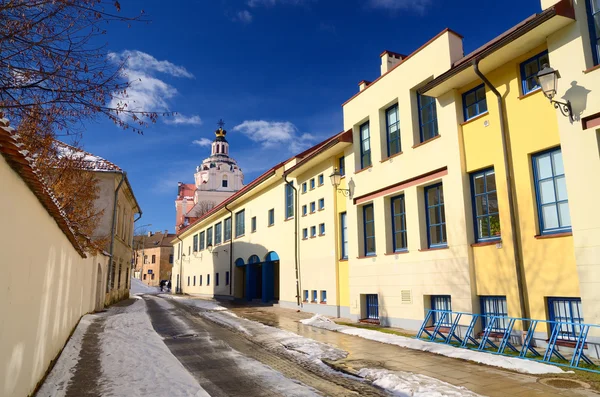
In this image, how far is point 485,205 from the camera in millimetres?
10734

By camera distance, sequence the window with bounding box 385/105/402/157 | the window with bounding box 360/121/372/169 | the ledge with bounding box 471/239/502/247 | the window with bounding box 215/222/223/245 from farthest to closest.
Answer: the window with bounding box 215/222/223/245 < the window with bounding box 360/121/372/169 < the window with bounding box 385/105/402/157 < the ledge with bounding box 471/239/502/247

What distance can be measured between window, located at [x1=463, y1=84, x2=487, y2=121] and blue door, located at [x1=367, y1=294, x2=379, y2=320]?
6.87 m

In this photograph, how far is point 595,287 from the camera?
7766mm

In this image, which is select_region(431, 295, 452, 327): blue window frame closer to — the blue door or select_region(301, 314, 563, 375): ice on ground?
select_region(301, 314, 563, 375): ice on ground

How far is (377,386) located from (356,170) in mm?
10153

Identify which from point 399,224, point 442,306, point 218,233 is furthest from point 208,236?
point 442,306

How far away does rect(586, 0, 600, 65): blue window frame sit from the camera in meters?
8.41

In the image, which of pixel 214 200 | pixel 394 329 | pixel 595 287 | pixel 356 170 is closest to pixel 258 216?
pixel 356 170

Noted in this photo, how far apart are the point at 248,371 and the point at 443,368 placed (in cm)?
355

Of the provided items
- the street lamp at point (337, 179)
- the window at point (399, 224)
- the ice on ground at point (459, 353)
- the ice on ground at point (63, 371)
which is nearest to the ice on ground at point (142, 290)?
the street lamp at point (337, 179)

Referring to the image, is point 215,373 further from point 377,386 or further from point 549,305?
point 549,305

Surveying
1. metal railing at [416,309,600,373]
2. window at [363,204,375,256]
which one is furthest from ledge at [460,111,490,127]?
window at [363,204,375,256]

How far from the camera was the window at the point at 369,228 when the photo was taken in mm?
15205

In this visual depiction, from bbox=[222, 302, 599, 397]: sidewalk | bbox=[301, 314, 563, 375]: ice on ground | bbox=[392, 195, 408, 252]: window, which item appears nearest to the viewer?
bbox=[222, 302, 599, 397]: sidewalk
